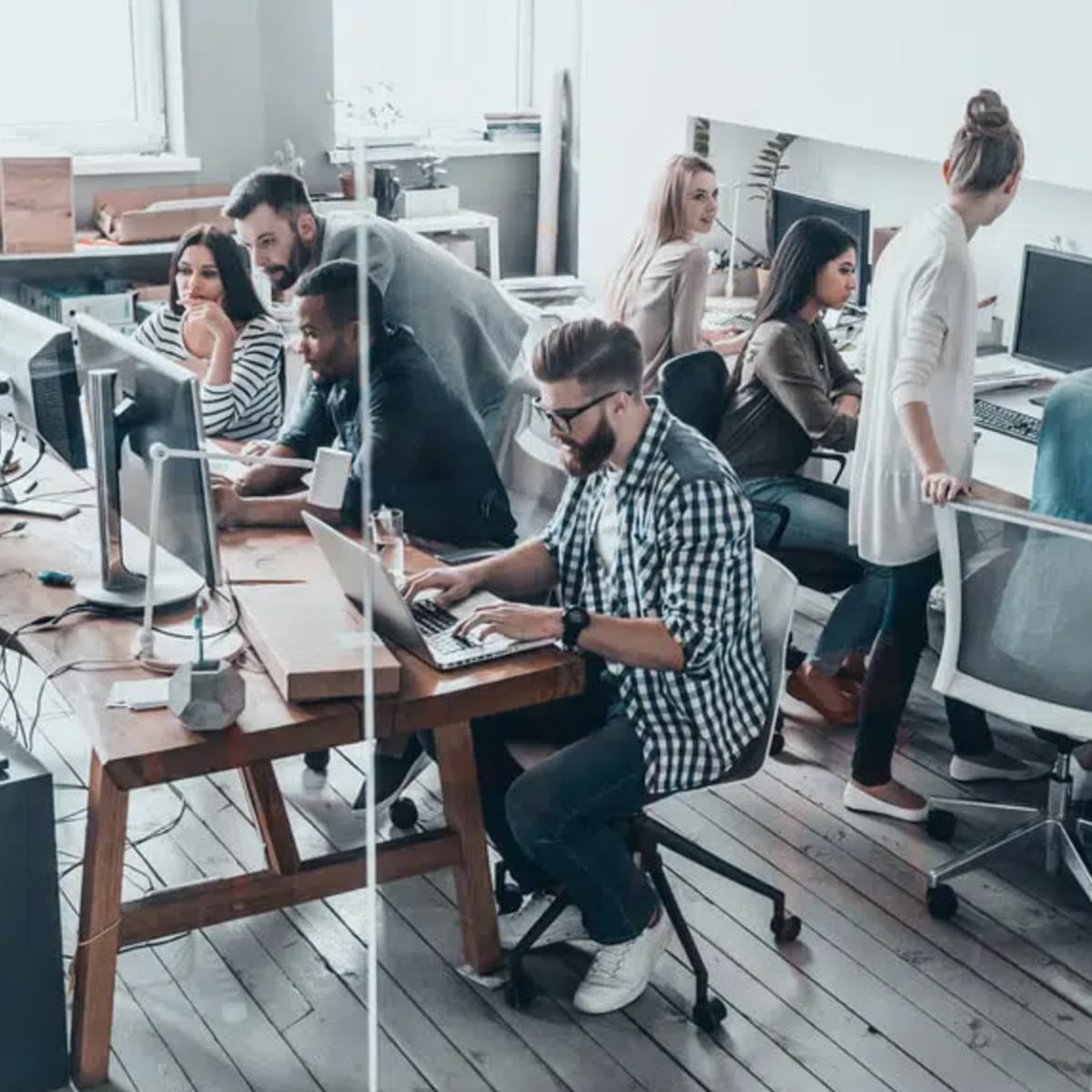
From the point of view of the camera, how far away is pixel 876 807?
3.47 meters

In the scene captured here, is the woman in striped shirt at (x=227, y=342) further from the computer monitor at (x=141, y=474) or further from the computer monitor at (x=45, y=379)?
the computer monitor at (x=141, y=474)

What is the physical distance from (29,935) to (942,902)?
1.52 m

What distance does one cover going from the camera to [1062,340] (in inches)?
167

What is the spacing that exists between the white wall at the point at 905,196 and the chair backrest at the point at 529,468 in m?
1.47

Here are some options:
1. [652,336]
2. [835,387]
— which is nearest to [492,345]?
[652,336]

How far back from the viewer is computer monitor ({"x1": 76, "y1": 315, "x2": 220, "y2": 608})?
2.70m

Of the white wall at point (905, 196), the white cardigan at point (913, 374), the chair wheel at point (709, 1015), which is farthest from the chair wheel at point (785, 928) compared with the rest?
the white wall at point (905, 196)

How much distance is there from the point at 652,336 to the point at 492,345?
42 centimetres

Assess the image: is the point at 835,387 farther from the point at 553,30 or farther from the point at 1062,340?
the point at 553,30

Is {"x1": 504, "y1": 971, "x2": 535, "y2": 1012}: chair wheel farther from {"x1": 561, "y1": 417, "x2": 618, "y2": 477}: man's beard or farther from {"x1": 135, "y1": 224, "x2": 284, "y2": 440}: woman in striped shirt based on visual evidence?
{"x1": 135, "y1": 224, "x2": 284, "y2": 440}: woman in striped shirt

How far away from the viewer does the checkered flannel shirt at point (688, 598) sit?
2641 millimetres

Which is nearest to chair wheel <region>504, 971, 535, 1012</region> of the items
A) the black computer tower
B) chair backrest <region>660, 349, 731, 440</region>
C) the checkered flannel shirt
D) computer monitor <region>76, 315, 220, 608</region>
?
the checkered flannel shirt

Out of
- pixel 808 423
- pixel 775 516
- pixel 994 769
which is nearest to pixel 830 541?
pixel 775 516

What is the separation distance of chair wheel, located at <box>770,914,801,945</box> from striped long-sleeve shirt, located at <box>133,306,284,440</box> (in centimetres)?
155
